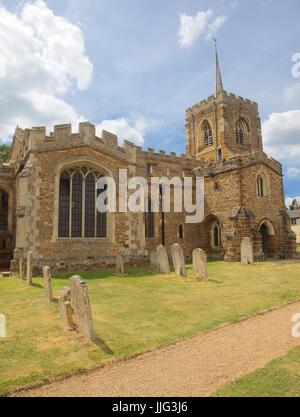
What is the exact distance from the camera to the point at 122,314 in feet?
26.4

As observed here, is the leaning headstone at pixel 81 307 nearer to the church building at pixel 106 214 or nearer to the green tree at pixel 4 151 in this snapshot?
the church building at pixel 106 214

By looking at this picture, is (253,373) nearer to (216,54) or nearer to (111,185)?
(111,185)

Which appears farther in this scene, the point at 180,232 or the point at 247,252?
the point at 180,232

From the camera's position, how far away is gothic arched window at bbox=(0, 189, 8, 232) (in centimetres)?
2147

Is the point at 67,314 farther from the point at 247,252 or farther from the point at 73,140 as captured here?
the point at 247,252

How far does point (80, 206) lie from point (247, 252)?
10.7m

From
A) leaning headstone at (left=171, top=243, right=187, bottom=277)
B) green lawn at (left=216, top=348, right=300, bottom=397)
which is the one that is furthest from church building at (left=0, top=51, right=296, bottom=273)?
green lawn at (left=216, top=348, right=300, bottom=397)

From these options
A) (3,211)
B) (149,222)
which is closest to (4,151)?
(3,211)

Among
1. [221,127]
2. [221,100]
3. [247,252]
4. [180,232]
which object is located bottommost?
[247,252]

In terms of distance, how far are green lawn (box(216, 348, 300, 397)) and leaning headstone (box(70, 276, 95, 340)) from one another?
312cm

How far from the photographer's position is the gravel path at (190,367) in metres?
4.24

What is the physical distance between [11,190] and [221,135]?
2547 cm
